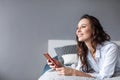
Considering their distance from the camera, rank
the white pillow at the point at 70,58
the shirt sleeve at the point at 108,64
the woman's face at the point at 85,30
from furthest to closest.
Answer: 1. the white pillow at the point at 70,58
2. the woman's face at the point at 85,30
3. the shirt sleeve at the point at 108,64

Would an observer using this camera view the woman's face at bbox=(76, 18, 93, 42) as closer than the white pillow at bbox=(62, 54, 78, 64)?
Yes

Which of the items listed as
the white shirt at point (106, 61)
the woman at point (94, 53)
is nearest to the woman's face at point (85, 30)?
the woman at point (94, 53)

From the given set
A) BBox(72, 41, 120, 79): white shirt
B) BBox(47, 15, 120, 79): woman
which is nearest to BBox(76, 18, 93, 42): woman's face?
BBox(47, 15, 120, 79): woman

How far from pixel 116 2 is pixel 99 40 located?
63.4 inches

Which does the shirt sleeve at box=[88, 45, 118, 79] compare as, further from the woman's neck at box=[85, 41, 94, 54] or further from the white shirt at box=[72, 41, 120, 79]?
the woman's neck at box=[85, 41, 94, 54]

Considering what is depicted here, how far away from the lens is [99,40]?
1.70 meters

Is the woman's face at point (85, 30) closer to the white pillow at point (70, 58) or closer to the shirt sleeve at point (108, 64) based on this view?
the shirt sleeve at point (108, 64)

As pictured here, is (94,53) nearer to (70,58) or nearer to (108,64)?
(108,64)

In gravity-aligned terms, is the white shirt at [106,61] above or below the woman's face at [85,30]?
below

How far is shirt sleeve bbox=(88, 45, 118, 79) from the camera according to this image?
1544 millimetres

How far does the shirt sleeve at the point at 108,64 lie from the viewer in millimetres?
1544

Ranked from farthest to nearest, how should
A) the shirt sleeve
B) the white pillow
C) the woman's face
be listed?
1. the white pillow
2. the woman's face
3. the shirt sleeve

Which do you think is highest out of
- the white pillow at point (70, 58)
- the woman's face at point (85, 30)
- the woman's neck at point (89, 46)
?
the woman's face at point (85, 30)

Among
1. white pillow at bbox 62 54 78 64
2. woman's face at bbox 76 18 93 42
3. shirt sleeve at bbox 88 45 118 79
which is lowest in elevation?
white pillow at bbox 62 54 78 64
